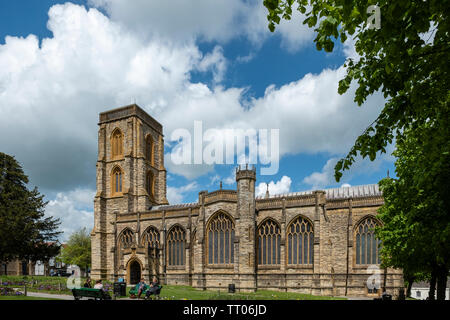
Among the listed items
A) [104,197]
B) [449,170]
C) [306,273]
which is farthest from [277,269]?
[449,170]

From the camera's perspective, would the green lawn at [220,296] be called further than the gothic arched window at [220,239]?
No

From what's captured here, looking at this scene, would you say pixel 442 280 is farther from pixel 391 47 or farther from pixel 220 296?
pixel 391 47

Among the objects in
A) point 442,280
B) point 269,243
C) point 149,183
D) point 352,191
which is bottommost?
point 269,243

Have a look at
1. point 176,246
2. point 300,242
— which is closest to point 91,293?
point 300,242

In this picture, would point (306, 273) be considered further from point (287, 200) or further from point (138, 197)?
point (138, 197)

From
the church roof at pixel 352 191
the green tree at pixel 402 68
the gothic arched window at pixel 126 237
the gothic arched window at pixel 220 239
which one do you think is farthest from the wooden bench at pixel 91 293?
the church roof at pixel 352 191

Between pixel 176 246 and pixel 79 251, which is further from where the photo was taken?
pixel 79 251

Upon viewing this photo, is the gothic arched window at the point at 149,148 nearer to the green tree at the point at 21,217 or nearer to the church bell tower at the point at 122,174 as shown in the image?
the church bell tower at the point at 122,174

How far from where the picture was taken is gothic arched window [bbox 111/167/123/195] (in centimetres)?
4434

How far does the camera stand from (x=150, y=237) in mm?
39094

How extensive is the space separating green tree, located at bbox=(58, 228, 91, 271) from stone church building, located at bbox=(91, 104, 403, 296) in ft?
60.2

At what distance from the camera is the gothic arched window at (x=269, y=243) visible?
107ft

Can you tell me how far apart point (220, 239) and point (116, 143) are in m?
20.8

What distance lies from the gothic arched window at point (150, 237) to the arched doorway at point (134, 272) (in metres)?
2.56
